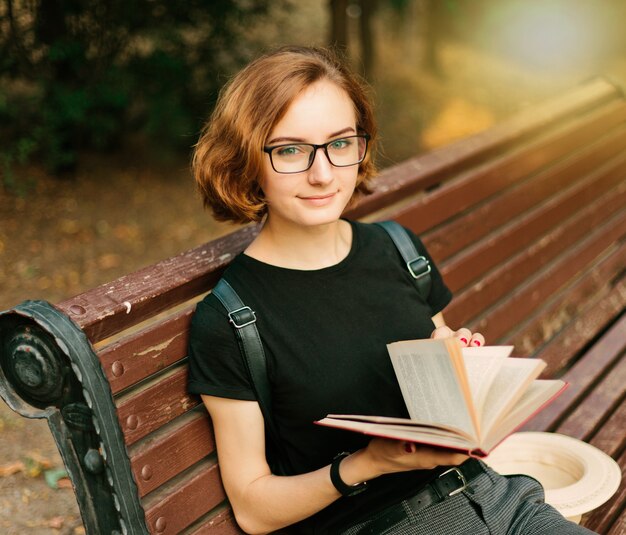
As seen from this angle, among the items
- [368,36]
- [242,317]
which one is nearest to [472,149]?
[242,317]

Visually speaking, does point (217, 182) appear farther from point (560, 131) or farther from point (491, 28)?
point (491, 28)

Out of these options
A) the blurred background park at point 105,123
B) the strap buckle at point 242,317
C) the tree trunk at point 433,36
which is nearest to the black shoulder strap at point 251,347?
the strap buckle at point 242,317

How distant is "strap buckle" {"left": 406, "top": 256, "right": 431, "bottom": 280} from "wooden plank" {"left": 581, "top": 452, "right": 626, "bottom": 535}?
1040mm

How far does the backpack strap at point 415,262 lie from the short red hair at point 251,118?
0.37 meters

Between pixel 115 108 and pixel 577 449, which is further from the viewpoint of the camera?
pixel 115 108

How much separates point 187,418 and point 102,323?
1.36ft

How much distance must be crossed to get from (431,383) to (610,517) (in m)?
1.35

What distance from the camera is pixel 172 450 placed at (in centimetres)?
222

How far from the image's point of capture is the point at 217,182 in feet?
7.79

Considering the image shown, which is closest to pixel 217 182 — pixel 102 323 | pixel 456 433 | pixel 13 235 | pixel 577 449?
pixel 102 323

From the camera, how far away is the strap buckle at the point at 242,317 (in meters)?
2.19

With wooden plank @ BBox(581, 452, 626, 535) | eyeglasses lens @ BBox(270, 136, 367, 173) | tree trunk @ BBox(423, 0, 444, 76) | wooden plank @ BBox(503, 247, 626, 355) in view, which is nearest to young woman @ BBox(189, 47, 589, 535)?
eyeglasses lens @ BBox(270, 136, 367, 173)

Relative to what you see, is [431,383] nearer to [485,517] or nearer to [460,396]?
[460,396]

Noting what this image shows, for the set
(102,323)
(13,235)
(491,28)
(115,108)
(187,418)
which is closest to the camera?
(102,323)
